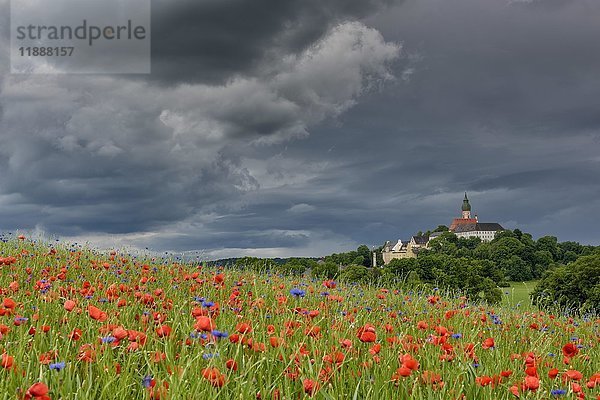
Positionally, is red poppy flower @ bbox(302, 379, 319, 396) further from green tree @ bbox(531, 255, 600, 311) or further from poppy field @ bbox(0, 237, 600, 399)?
green tree @ bbox(531, 255, 600, 311)

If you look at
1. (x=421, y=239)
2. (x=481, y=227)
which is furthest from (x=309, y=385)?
(x=481, y=227)

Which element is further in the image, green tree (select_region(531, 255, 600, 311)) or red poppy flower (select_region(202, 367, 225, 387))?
green tree (select_region(531, 255, 600, 311))

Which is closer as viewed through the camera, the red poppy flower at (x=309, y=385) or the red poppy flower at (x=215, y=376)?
the red poppy flower at (x=215, y=376)

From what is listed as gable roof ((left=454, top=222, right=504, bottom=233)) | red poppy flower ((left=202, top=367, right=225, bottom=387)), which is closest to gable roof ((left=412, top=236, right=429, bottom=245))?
gable roof ((left=454, top=222, right=504, bottom=233))

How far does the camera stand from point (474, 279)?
132 feet

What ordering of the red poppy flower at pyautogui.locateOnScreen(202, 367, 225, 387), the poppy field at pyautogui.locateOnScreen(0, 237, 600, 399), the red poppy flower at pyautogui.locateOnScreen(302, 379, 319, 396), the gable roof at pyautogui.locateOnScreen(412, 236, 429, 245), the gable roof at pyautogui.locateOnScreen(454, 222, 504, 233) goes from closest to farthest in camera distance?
the red poppy flower at pyautogui.locateOnScreen(202, 367, 225, 387)
the red poppy flower at pyautogui.locateOnScreen(302, 379, 319, 396)
the poppy field at pyautogui.locateOnScreen(0, 237, 600, 399)
the gable roof at pyautogui.locateOnScreen(412, 236, 429, 245)
the gable roof at pyautogui.locateOnScreen(454, 222, 504, 233)

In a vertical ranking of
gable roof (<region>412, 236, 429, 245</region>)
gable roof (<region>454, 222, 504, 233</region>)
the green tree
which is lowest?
the green tree

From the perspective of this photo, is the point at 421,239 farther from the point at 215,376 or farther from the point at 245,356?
the point at 215,376

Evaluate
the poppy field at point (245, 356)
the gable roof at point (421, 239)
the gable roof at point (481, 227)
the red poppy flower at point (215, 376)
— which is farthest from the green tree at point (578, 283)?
the gable roof at point (481, 227)

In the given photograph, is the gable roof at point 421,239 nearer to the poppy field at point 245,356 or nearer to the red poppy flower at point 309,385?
the poppy field at point 245,356

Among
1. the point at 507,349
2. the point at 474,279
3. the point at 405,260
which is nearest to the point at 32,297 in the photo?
the point at 507,349

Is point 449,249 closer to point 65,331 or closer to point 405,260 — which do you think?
point 405,260

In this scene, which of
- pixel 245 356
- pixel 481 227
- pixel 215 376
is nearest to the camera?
pixel 215 376

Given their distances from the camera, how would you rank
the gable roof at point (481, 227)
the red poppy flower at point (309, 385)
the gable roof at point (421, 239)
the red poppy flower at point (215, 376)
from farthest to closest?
the gable roof at point (481, 227) → the gable roof at point (421, 239) → the red poppy flower at point (309, 385) → the red poppy flower at point (215, 376)
